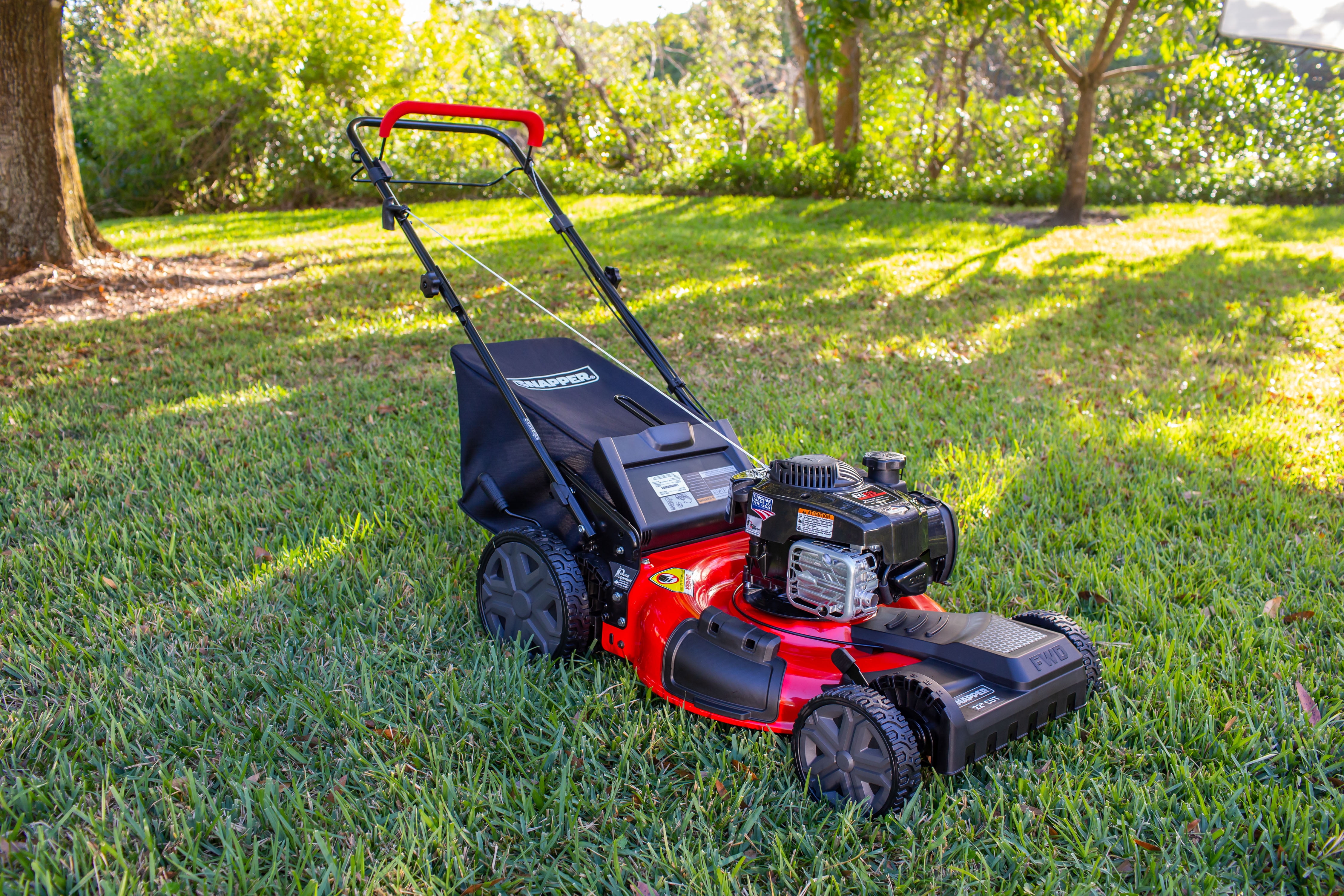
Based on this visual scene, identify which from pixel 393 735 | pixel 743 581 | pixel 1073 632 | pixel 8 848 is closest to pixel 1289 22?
pixel 1073 632

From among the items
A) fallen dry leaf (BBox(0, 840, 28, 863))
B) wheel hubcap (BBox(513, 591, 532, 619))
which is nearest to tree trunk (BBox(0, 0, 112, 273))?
wheel hubcap (BBox(513, 591, 532, 619))

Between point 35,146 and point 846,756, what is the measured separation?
7.32 meters

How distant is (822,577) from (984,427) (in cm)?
243

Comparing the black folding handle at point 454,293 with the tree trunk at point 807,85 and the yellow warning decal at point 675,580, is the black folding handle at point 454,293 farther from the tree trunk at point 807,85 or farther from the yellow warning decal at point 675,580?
the tree trunk at point 807,85

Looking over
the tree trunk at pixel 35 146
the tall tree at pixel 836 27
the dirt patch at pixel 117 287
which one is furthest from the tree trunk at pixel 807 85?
the tree trunk at pixel 35 146

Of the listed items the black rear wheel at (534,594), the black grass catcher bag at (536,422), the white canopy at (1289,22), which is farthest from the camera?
the white canopy at (1289,22)

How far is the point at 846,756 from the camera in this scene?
1835 mm

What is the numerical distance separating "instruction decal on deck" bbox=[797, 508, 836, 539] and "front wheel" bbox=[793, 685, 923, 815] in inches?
12.8

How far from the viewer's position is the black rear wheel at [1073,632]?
2.09 metres

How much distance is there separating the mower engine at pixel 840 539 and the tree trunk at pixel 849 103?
11.8m

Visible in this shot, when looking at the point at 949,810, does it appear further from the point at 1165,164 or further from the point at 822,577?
the point at 1165,164

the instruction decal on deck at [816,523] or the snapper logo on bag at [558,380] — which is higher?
the snapper logo on bag at [558,380]

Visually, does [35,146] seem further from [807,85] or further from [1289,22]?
[807,85]

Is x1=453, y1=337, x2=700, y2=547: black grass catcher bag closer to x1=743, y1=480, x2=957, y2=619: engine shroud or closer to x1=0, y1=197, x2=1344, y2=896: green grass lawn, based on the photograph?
x1=0, y1=197, x2=1344, y2=896: green grass lawn
